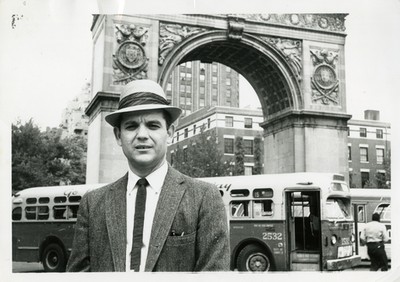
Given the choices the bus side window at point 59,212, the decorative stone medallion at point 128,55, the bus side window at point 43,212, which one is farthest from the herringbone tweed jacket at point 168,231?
the decorative stone medallion at point 128,55

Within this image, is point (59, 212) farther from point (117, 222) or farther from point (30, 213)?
point (117, 222)

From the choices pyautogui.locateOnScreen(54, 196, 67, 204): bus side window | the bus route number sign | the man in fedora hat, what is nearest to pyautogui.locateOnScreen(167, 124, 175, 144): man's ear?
the man in fedora hat

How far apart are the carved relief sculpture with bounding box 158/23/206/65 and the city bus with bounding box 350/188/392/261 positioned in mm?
1635

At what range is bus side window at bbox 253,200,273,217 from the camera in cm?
349

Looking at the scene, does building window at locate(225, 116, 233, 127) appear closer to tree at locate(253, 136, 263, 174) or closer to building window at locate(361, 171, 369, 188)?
tree at locate(253, 136, 263, 174)

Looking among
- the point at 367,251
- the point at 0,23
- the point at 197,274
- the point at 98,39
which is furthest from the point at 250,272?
the point at 0,23

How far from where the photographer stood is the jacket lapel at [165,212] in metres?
2.44

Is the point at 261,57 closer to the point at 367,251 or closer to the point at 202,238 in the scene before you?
the point at 367,251

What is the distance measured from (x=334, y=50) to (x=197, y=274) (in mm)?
1861

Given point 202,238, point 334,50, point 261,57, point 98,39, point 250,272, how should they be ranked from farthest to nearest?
A: 1. point 261,57
2. point 334,50
3. point 98,39
4. point 250,272
5. point 202,238

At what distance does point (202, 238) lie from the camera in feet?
7.61

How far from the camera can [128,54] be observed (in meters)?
3.43

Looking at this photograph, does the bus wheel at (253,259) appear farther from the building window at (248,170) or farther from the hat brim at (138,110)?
the hat brim at (138,110)

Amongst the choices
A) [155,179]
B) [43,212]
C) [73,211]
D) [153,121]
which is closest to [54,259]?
[73,211]
